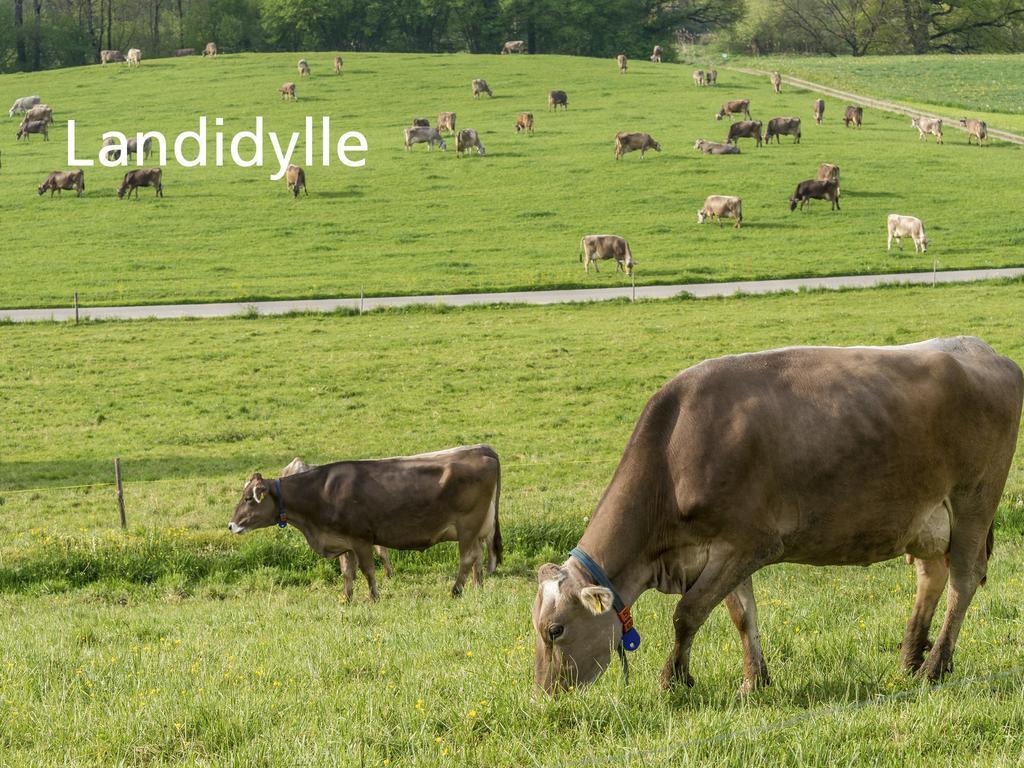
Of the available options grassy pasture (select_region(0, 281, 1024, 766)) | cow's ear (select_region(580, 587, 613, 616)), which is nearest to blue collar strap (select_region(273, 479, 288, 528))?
grassy pasture (select_region(0, 281, 1024, 766))

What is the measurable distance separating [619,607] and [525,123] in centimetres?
6100

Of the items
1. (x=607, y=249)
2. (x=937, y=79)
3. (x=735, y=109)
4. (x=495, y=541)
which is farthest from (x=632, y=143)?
(x=495, y=541)

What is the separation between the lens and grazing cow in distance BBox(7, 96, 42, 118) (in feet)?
251

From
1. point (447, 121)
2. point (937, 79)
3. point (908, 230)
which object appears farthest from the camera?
point (937, 79)

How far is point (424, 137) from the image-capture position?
64062mm

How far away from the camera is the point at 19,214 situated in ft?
173

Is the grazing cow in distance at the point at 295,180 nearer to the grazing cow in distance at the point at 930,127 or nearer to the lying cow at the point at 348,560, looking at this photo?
the grazing cow in distance at the point at 930,127

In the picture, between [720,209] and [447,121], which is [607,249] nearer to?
[720,209]

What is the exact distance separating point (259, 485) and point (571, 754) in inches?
345

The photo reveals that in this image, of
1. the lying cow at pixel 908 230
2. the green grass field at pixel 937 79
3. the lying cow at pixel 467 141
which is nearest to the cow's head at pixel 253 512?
the lying cow at pixel 908 230

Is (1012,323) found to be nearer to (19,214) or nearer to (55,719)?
(55,719)

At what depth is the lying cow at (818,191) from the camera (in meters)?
50.5

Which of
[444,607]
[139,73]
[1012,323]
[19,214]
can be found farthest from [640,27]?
[444,607]

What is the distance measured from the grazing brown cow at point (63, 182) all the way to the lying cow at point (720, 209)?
29.4m
